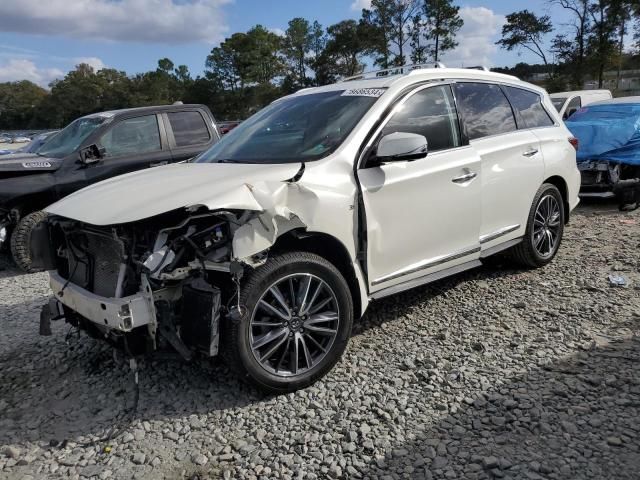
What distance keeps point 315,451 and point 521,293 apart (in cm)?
278

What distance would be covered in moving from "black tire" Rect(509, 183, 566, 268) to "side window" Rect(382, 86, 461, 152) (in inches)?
53.5

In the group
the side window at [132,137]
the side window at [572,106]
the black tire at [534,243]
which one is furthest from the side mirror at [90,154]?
the side window at [572,106]

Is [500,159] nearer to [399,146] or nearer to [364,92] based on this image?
[364,92]

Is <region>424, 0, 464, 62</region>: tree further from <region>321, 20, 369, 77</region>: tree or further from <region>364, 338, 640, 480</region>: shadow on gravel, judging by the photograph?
<region>364, 338, 640, 480</region>: shadow on gravel

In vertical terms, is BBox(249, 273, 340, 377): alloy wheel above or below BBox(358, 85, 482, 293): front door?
below

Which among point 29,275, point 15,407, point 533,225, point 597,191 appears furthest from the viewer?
→ point 597,191

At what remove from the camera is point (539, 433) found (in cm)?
274

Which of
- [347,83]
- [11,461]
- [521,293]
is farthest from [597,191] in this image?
[11,461]

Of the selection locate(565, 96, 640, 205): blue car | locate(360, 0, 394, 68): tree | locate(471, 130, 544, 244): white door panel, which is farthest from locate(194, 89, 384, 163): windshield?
locate(360, 0, 394, 68): tree

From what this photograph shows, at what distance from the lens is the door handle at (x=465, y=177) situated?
405cm

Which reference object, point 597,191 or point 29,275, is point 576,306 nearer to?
point 597,191

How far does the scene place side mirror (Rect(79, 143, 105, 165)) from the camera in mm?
6691

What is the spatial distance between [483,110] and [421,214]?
1.41m

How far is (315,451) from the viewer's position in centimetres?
273
